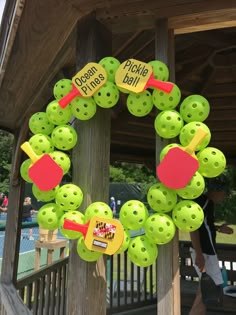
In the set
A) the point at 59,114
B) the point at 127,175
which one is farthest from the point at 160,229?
the point at 127,175

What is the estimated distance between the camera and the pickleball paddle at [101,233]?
4.72 feet

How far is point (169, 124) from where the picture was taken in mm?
1442

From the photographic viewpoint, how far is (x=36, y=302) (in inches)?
141

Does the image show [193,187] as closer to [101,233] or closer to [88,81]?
[101,233]

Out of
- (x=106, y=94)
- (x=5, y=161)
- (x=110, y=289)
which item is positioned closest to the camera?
(x=106, y=94)

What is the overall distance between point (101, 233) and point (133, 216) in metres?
0.15

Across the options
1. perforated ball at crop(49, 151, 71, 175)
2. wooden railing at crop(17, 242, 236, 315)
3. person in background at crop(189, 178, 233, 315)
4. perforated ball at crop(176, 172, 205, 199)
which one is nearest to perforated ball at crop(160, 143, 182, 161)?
perforated ball at crop(176, 172, 205, 199)

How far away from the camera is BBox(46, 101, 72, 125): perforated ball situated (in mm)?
1661

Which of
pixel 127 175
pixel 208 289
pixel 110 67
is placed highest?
pixel 127 175

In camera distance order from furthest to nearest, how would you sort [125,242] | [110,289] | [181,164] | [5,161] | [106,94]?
[5,161], [110,289], [106,94], [125,242], [181,164]

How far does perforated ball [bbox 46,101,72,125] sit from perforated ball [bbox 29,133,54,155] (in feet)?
0.32

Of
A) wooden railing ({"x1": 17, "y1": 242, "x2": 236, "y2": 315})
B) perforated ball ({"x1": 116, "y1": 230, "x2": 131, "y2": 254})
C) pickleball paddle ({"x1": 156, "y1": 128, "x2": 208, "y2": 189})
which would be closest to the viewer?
pickleball paddle ({"x1": 156, "y1": 128, "x2": 208, "y2": 189})

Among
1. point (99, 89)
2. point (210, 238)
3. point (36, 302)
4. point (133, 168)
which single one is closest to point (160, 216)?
point (99, 89)

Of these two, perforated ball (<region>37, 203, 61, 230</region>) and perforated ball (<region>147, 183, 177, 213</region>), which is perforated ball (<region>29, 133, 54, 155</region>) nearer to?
perforated ball (<region>37, 203, 61, 230</region>)
